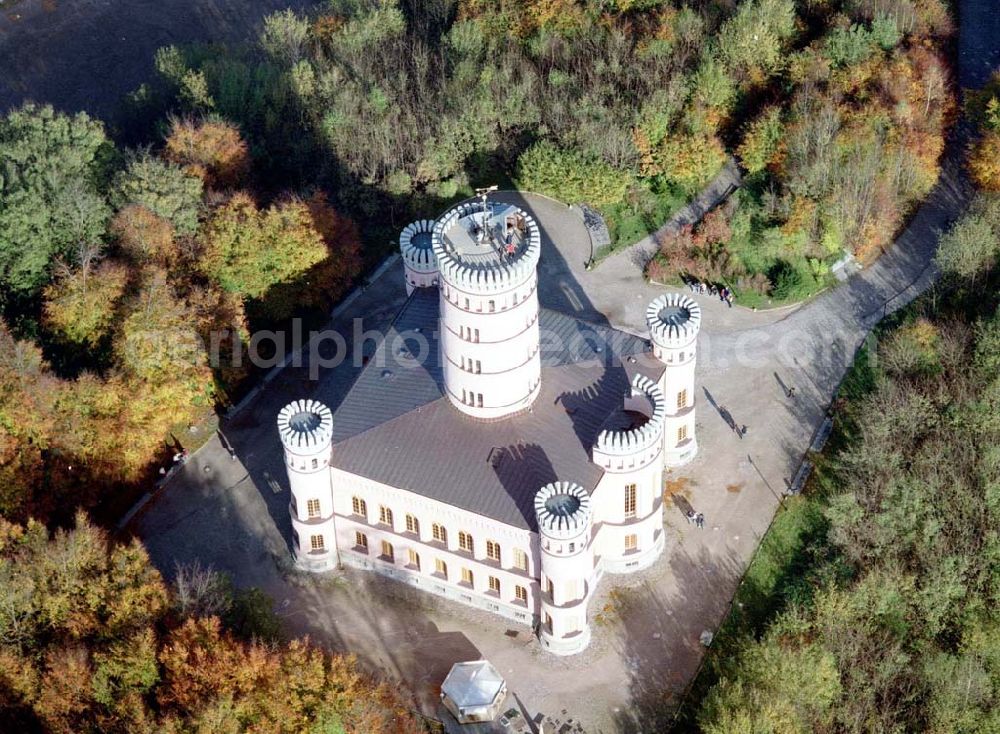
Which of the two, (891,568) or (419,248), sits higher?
(419,248)

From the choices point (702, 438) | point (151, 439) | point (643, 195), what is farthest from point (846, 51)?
point (151, 439)

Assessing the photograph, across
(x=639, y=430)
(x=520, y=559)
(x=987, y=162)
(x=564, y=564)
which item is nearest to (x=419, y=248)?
(x=639, y=430)

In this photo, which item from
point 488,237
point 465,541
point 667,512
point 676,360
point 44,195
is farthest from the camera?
point 44,195

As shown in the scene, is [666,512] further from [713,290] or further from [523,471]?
[713,290]

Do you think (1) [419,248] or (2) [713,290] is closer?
(1) [419,248]

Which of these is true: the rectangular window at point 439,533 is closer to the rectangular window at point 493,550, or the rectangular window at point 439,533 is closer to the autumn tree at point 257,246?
the rectangular window at point 493,550

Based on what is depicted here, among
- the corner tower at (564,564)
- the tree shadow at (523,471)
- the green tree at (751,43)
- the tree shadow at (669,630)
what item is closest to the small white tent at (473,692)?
the corner tower at (564,564)
